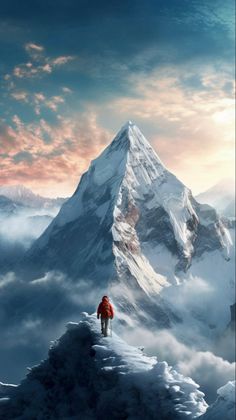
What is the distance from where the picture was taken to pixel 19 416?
141ft

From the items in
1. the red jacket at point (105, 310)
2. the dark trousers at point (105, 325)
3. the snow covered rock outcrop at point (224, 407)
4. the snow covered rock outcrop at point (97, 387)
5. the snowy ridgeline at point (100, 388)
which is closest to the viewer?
the snow covered rock outcrop at point (224, 407)

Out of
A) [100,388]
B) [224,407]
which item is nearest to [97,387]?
[100,388]

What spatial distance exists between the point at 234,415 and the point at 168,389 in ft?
22.1

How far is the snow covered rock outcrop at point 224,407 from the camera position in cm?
2945

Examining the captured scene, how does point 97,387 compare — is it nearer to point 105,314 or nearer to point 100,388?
point 100,388

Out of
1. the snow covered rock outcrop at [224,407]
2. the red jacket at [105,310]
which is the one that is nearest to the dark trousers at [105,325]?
the red jacket at [105,310]

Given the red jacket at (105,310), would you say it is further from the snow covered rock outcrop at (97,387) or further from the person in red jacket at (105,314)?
the snow covered rock outcrop at (97,387)

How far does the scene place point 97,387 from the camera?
3997 cm

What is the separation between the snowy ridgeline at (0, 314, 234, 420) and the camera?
114 feet

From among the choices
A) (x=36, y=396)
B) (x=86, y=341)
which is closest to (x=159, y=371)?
(x=86, y=341)

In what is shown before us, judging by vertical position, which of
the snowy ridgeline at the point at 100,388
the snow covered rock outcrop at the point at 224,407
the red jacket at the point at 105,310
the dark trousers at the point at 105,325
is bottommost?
the snow covered rock outcrop at the point at 224,407

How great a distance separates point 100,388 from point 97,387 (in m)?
0.41

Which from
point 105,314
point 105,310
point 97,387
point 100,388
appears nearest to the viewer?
point 100,388

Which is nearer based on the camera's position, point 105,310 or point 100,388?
point 100,388
